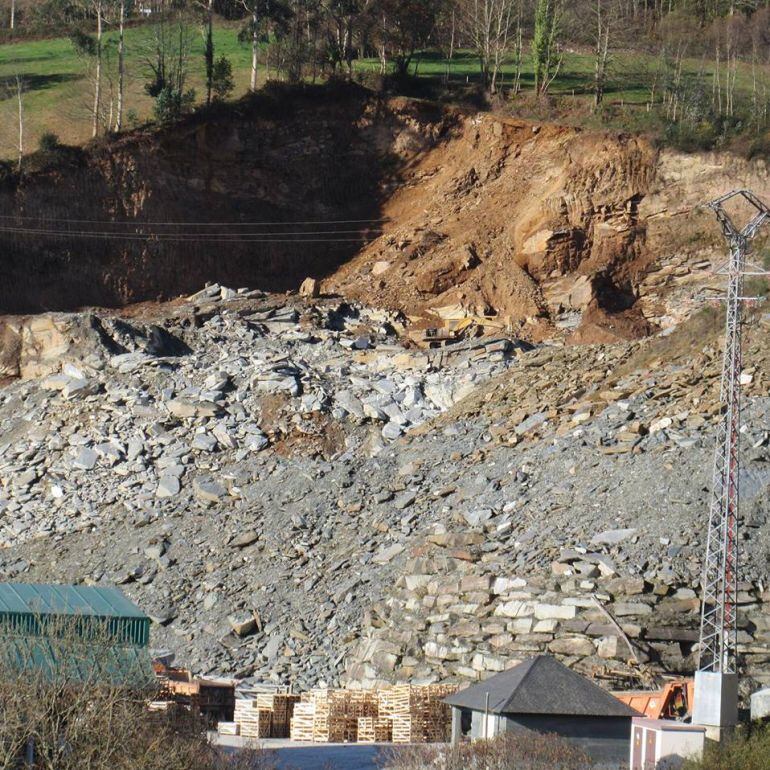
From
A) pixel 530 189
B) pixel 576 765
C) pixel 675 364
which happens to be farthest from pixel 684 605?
pixel 530 189

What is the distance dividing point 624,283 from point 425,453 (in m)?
12.0

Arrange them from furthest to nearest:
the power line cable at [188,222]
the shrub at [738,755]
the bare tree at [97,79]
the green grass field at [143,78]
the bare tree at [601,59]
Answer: the bare tree at [601,59], the green grass field at [143,78], the bare tree at [97,79], the power line cable at [188,222], the shrub at [738,755]

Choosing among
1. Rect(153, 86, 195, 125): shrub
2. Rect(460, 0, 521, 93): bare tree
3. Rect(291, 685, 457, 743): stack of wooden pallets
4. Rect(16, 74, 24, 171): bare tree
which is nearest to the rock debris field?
Rect(291, 685, 457, 743): stack of wooden pallets

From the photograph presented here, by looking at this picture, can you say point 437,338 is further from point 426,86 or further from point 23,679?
point 23,679

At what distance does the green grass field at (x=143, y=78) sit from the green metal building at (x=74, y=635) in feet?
82.6

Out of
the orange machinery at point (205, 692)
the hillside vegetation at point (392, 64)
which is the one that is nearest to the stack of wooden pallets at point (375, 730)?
the orange machinery at point (205, 692)

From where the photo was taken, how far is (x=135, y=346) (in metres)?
36.9

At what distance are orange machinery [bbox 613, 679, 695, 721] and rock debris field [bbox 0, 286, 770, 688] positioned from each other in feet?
4.27

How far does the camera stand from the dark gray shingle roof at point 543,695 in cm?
1770

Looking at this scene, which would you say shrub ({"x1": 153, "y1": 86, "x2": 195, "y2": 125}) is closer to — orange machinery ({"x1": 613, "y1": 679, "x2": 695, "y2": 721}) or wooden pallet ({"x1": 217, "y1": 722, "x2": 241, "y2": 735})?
wooden pallet ({"x1": 217, "y1": 722, "x2": 241, "y2": 735})

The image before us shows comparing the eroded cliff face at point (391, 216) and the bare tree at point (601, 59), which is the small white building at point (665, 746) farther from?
the bare tree at point (601, 59)

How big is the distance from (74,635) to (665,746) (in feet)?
25.4

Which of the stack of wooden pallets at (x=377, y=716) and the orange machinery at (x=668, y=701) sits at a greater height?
the orange machinery at (x=668, y=701)

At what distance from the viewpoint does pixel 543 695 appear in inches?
706
